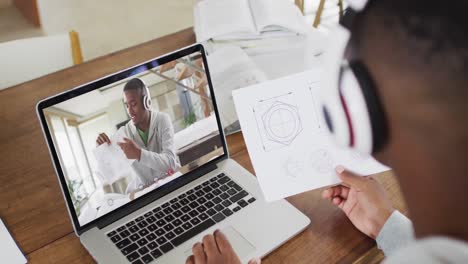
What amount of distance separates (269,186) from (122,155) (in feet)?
0.89

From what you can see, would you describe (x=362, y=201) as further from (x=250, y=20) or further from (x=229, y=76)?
(x=250, y=20)

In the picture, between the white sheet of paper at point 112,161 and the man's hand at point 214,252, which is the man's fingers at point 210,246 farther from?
the white sheet of paper at point 112,161

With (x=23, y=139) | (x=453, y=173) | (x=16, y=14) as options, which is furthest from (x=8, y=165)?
(x=16, y=14)

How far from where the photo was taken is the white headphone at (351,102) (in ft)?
→ 1.47

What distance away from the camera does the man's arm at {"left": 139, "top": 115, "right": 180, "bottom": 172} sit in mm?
899

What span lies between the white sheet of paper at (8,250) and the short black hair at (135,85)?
1.12 feet

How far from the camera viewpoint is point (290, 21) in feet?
3.92

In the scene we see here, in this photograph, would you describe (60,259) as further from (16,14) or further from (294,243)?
(16,14)

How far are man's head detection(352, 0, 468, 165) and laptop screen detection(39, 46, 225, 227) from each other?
0.53 metres

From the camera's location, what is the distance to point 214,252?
0.81 m

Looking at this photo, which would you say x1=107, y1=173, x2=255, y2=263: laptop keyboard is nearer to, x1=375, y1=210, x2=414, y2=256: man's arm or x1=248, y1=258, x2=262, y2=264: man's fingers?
x1=248, y1=258, x2=262, y2=264: man's fingers

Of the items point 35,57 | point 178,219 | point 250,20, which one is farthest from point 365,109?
point 35,57

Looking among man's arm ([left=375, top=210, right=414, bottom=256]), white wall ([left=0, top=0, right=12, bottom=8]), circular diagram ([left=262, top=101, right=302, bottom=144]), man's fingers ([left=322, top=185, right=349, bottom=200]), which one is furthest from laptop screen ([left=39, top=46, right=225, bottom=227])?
white wall ([left=0, top=0, right=12, bottom=8])

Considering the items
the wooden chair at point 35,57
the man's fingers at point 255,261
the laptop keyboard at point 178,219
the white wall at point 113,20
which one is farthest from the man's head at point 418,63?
the white wall at point 113,20
